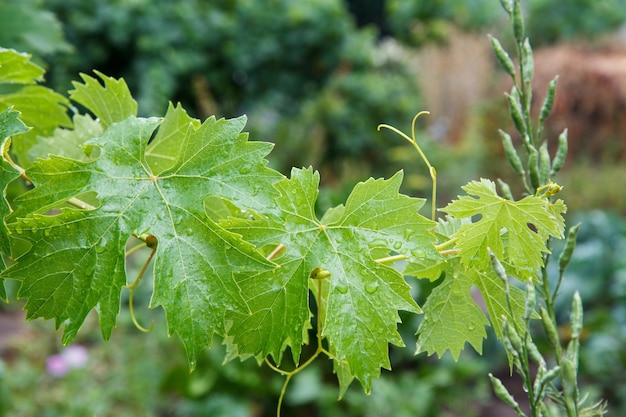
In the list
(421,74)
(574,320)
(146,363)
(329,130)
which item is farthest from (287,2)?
(574,320)

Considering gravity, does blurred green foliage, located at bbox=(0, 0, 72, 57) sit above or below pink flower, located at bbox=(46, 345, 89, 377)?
above

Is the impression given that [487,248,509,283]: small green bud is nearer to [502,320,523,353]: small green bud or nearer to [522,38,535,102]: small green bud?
[502,320,523,353]: small green bud

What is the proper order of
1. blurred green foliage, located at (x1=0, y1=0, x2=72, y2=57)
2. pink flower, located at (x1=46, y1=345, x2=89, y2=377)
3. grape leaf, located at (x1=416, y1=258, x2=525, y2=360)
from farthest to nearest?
1. pink flower, located at (x1=46, y1=345, x2=89, y2=377)
2. blurred green foliage, located at (x1=0, y1=0, x2=72, y2=57)
3. grape leaf, located at (x1=416, y1=258, x2=525, y2=360)

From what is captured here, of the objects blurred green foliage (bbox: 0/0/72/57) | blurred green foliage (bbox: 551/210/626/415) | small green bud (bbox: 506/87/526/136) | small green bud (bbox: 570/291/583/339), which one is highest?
small green bud (bbox: 506/87/526/136)

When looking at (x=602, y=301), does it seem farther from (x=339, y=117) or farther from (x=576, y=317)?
(x=576, y=317)

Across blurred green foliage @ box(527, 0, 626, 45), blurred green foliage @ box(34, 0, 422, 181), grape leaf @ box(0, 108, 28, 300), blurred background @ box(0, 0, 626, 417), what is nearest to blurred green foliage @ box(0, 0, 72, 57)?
blurred background @ box(0, 0, 626, 417)

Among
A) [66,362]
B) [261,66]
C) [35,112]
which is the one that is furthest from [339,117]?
[35,112]

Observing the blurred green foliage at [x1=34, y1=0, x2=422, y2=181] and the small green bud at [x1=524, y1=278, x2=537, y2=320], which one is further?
the blurred green foliage at [x1=34, y1=0, x2=422, y2=181]
